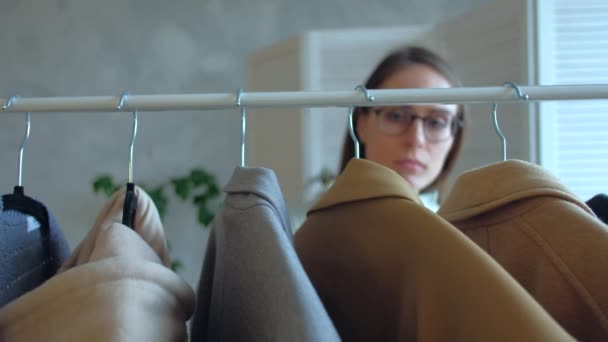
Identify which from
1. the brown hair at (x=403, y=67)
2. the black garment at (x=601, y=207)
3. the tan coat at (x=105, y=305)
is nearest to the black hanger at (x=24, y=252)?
the tan coat at (x=105, y=305)

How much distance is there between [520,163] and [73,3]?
235cm

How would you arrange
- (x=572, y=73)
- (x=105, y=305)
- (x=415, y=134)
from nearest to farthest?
(x=105, y=305), (x=415, y=134), (x=572, y=73)

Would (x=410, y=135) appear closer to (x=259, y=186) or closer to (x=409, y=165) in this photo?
(x=409, y=165)

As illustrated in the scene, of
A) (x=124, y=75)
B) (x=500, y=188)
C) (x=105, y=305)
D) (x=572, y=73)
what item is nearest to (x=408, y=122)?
(x=500, y=188)

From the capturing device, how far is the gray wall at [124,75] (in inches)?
88.2

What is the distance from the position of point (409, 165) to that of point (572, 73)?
0.72 m

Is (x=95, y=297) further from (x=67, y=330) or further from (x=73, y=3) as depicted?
(x=73, y=3)

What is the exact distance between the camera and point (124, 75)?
2.26 m

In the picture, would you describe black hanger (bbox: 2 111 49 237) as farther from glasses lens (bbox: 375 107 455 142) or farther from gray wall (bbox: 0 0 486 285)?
gray wall (bbox: 0 0 486 285)

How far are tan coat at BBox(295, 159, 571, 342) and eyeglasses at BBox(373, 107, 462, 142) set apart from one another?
0.41m

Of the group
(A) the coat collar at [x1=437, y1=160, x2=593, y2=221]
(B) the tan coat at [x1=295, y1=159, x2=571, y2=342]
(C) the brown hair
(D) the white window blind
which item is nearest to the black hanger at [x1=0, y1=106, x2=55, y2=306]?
(B) the tan coat at [x1=295, y1=159, x2=571, y2=342]

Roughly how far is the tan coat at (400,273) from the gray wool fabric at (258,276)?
47 millimetres

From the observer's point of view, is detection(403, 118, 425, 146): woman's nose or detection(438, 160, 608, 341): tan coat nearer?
detection(438, 160, 608, 341): tan coat

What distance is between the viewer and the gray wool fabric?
26 centimetres
